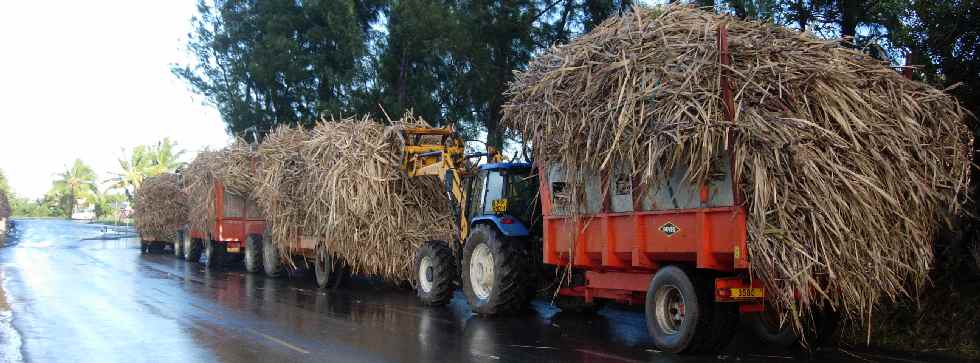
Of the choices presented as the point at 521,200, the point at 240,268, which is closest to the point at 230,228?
the point at 240,268

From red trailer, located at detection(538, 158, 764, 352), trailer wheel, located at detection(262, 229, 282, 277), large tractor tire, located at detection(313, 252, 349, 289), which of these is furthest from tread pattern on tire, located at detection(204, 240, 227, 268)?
red trailer, located at detection(538, 158, 764, 352)

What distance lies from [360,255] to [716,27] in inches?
343

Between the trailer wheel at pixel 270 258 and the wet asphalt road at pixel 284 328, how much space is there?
2428 mm

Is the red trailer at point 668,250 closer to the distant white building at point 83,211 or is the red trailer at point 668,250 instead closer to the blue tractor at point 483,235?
the blue tractor at point 483,235

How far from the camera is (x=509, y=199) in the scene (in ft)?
42.8

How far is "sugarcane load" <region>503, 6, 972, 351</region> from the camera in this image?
8.32 metres

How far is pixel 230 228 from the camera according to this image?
2375cm

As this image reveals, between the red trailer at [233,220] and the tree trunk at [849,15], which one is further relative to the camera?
the red trailer at [233,220]

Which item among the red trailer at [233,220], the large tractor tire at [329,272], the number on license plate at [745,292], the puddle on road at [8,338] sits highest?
the red trailer at [233,220]

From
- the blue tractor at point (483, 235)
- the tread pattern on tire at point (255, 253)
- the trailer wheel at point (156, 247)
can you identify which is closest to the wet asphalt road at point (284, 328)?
the blue tractor at point (483, 235)

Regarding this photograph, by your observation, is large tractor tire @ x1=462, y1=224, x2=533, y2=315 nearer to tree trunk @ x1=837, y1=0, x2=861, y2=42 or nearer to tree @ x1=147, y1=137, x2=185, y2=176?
tree trunk @ x1=837, y1=0, x2=861, y2=42

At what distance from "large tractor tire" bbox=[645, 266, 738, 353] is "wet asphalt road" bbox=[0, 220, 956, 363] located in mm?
181

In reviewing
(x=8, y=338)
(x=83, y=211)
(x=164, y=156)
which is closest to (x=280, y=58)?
(x=8, y=338)

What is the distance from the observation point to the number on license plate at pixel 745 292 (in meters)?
8.75
